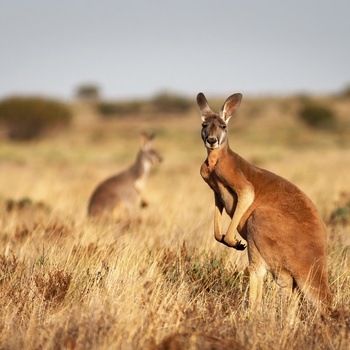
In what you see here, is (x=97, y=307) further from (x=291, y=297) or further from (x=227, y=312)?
(x=291, y=297)

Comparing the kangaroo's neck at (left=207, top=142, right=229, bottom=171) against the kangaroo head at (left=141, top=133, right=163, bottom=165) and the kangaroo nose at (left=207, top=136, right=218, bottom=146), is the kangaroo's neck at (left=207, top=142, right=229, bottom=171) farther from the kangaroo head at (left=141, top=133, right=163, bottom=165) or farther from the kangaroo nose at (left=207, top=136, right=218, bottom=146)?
the kangaroo head at (left=141, top=133, right=163, bottom=165)

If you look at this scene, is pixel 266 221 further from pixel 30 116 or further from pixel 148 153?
pixel 30 116

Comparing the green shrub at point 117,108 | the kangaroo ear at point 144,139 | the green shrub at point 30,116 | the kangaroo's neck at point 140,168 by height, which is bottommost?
the kangaroo's neck at point 140,168

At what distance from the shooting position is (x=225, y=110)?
5066mm

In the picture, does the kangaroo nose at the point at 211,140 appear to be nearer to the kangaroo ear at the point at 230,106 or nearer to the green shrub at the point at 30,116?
the kangaroo ear at the point at 230,106

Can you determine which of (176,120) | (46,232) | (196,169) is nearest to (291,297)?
(46,232)

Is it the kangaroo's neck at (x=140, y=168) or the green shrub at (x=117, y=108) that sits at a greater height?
the green shrub at (x=117, y=108)

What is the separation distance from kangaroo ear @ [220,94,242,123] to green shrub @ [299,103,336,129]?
143 feet

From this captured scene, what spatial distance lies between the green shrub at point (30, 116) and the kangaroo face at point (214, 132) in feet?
134

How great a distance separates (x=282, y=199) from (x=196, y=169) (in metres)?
15.1

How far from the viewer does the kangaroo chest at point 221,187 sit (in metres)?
4.84

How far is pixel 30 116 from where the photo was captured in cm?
4519

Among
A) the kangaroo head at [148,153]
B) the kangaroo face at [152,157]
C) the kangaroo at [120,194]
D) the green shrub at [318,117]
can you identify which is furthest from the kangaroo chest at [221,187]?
the green shrub at [318,117]

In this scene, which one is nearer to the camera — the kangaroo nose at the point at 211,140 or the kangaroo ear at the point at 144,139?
the kangaroo nose at the point at 211,140
